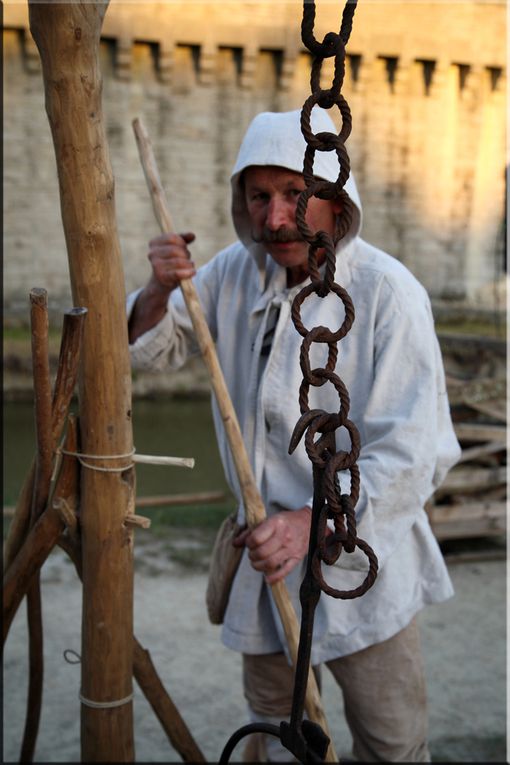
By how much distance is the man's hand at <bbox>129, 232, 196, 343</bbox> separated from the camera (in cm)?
197

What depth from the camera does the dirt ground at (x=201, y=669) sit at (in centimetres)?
273

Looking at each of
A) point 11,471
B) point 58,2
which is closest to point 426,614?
point 58,2

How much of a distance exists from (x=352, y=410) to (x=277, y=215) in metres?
0.43

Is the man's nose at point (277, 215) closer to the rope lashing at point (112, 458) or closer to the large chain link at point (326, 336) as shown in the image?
the rope lashing at point (112, 458)

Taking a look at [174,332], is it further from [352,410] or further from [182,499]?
[182,499]

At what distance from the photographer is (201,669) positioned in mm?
3201

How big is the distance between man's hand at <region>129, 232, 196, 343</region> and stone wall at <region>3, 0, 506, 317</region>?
10761mm

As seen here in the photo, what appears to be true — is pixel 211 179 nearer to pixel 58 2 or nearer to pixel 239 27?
pixel 239 27

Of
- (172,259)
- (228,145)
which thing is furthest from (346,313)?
(228,145)

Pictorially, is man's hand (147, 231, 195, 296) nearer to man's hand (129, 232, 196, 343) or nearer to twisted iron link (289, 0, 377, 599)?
man's hand (129, 232, 196, 343)

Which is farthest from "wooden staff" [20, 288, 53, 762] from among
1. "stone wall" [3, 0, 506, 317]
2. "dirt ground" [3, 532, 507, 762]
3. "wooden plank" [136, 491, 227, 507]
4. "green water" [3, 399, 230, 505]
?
"stone wall" [3, 0, 506, 317]

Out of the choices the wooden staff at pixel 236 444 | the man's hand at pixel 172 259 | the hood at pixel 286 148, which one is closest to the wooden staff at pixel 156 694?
the wooden staff at pixel 236 444

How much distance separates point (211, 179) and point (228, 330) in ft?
38.2

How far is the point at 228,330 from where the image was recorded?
6.91ft
